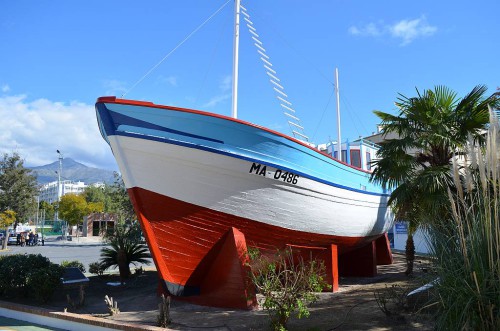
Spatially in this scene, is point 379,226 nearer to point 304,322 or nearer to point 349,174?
Answer: point 349,174

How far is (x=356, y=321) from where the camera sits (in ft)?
22.7

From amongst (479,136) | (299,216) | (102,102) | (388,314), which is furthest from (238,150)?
(479,136)

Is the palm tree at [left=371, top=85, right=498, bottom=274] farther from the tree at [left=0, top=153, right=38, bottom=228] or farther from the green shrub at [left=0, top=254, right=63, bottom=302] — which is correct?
the tree at [left=0, top=153, right=38, bottom=228]

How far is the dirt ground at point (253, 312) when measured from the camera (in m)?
6.64

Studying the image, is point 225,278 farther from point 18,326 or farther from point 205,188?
point 18,326

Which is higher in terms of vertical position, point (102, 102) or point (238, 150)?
point (102, 102)

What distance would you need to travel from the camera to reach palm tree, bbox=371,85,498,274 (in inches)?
318

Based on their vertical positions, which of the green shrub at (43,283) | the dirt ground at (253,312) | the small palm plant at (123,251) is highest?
the small palm plant at (123,251)

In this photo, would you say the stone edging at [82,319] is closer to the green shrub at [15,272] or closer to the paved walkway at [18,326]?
the paved walkway at [18,326]

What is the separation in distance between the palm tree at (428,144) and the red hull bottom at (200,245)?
284 cm

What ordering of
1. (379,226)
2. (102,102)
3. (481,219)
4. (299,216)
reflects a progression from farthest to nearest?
(379,226) < (299,216) < (102,102) < (481,219)

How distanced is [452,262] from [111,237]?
11198mm

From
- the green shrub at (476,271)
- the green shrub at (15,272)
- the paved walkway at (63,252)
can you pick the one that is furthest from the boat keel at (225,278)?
the paved walkway at (63,252)

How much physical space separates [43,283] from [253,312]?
5210 millimetres
